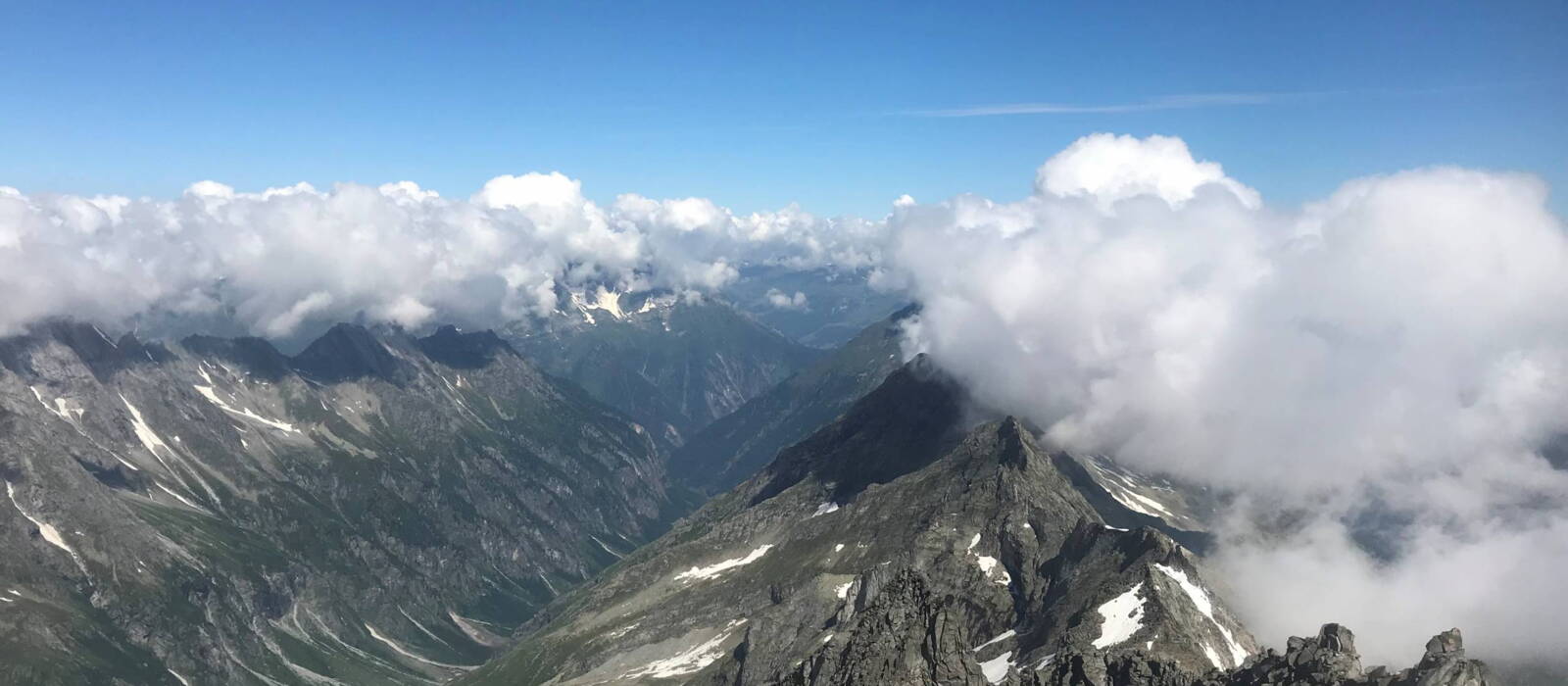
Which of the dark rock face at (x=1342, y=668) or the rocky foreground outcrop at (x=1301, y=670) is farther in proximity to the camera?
the rocky foreground outcrop at (x=1301, y=670)

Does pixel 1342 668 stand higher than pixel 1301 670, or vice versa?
pixel 1342 668

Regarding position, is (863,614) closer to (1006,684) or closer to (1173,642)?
(1006,684)

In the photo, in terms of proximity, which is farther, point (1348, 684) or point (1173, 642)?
point (1173, 642)

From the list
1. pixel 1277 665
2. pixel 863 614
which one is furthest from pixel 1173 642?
pixel 863 614

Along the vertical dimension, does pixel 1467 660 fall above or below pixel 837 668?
above

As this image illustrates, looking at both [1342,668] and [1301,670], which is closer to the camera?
[1342,668]

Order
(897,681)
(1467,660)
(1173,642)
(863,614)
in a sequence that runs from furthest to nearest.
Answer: (1173,642), (863,614), (897,681), (1467,660)

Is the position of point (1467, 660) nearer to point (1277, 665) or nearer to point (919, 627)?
point (1277, 665)

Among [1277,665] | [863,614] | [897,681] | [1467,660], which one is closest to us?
[1467,660]

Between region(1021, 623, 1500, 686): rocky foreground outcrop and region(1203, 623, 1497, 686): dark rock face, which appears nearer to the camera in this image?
region(1203, 623, 1497, 686): dark rock face

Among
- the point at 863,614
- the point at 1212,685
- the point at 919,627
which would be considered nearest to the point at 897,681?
the point at 919,627
